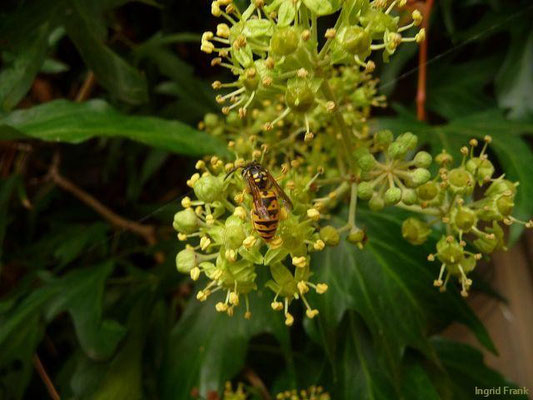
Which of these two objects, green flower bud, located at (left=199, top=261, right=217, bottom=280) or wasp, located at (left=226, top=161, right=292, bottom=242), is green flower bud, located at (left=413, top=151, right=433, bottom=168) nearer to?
wasp, located at (left=226, top=161, right=292, bottom=242)

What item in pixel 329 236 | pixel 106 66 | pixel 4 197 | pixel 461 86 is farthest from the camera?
pixel 461 86

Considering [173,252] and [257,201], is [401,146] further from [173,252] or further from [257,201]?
[173,252]

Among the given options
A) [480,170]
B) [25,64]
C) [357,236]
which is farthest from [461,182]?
[25,64]

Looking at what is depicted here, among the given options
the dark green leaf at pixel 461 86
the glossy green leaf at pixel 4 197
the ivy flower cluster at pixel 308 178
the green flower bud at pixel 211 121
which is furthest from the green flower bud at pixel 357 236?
Answer: the glossy green leaf at pixel 4 197

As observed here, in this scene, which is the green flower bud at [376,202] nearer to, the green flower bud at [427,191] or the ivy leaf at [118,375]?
the green flower bud at [427,191]

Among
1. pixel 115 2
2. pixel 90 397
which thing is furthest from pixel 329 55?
pixel 90 397

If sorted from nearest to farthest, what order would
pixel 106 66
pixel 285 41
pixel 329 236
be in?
1. pixel 285 41
2. pixel 329 236
3. pixel 106 66
